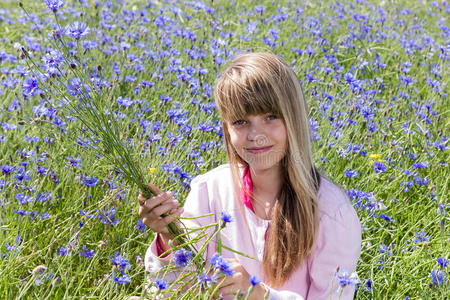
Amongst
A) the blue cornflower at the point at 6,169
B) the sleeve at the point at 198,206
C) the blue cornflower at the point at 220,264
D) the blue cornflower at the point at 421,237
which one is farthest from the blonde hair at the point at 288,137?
the blue cornflower at the point at 6,169

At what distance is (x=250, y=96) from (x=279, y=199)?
35 centimetres

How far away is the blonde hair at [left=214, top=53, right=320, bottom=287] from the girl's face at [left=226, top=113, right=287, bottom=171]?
0.07ft

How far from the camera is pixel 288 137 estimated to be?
1727 millimetres

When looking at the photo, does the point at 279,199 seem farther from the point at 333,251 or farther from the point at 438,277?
the point at 438,277

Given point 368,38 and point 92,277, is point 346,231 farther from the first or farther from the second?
point 368,38

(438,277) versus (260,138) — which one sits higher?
(260,138)

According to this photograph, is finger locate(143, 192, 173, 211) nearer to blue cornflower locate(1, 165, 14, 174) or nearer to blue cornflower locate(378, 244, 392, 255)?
blue cornflower locate(1, 165, 14, 174)

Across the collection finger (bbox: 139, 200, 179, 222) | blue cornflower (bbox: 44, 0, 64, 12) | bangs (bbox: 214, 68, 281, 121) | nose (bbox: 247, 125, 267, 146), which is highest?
blue cornflower (bbox: 44, 0, 64, 12)

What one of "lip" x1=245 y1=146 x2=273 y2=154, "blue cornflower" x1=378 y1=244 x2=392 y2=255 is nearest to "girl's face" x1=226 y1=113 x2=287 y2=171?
"lip" x1=245 y1=146 x2=273 y2=154

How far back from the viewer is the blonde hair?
5.57ft

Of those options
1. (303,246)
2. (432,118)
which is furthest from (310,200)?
(432,118)

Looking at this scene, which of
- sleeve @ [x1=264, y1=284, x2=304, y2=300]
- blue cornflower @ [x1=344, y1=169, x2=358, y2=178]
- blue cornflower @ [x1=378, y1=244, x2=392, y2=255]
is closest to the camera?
sleeve @ [x1=264, y1=284, x2=304, y2=300]

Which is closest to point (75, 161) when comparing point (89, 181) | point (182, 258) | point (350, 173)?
point (89, 181)

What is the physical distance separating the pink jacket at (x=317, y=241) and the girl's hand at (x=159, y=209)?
164mm
